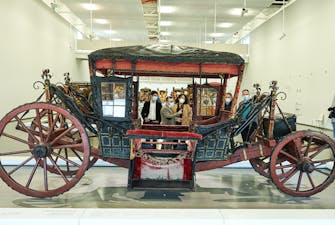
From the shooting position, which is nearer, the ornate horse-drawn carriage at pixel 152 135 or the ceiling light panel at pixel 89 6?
the ornate horse-drawn carriage at pixel 152 135

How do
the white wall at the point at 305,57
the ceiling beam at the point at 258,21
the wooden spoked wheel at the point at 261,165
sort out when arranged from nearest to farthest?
1. the wooden spoked wheel at the point at 261,165
2. the white wall at the point at 305,57
3. the ceiling beam at the point at 258,21

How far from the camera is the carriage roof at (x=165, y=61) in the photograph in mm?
3402

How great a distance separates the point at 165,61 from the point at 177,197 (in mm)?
1534

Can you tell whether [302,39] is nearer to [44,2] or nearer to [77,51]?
[44,2]

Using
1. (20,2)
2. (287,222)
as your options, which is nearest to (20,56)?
(20,2)

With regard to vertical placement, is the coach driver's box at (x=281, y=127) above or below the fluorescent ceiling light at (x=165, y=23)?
below

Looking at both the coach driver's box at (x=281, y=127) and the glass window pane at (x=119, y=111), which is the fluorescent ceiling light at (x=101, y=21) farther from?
the coach driver's box at (x=281, y=127)

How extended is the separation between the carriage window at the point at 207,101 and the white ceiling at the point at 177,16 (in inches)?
287

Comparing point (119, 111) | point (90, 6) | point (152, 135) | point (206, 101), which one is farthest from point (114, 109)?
point (90, 6)

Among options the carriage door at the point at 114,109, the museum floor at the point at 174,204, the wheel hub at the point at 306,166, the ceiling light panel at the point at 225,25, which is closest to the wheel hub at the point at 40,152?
the museum floor at the point at 174,204

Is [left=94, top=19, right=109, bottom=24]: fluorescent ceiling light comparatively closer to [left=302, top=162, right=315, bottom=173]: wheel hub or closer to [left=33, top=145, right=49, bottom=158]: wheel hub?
[left=33, top=145, right=49, bottom=158]: wheel hub

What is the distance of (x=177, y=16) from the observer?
42.1 feet

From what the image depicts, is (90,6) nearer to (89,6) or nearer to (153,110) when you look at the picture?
(89,6)

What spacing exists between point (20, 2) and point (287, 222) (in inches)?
411
